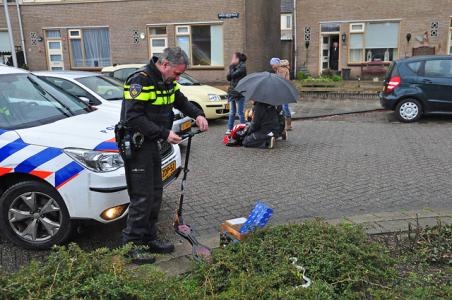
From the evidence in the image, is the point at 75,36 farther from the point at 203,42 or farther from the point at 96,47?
the point at 203,42

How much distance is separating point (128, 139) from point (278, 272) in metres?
1.64

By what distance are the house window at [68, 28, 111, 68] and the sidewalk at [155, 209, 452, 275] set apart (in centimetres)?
1946

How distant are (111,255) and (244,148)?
5.49 meters

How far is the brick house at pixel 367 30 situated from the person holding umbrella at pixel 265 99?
1333 centimetres

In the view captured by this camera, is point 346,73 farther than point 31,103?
Yes

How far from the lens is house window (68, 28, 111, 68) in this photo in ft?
72.3

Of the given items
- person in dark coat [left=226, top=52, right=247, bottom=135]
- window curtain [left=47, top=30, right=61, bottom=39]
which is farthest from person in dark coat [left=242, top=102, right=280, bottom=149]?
window curtain [left=47, top=30, right=61, bottom=39]

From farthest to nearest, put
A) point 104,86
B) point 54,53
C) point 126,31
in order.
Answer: point 54,53 < point 126,31 < point 104,86

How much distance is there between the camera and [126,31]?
21438 millimetres

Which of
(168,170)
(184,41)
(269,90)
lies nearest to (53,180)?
(168,170)

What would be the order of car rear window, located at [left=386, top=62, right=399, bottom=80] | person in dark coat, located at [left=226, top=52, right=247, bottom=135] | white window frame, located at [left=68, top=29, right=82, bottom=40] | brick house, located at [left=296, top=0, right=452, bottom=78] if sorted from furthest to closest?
white window frame, located at [left=68, top=29, right=82, bottom=40]
brick house, located at [left=296, top=0, right=452, bottom=78]
car rear window, located at [left=386, top=62, right=399, bottom=80]
person in dark coat, located at [left=226, top=52, right=247, bottom=135]

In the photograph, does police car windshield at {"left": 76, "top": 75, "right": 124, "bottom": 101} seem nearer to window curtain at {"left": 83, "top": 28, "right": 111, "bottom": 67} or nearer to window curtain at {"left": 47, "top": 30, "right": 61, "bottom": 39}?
window curtain at {"left": 83, "top": 28, "right": 111, "bottom": 67}

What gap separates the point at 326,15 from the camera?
20.3 meters

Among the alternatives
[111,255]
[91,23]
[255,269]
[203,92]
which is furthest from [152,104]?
[91,23]
